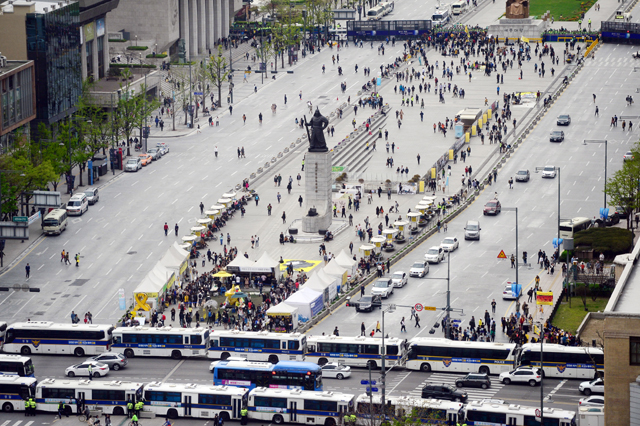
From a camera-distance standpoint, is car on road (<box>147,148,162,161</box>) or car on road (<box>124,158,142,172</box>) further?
car on road (<box>147,148,162,161</box>)

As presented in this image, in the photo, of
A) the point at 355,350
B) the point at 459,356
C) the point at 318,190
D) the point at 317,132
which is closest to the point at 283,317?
the point at 355,350

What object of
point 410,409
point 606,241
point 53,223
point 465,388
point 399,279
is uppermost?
point 53,223

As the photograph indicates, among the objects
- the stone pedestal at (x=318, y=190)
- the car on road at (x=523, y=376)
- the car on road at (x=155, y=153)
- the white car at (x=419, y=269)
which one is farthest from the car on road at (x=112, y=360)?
the car on road at (x=155, y=153)

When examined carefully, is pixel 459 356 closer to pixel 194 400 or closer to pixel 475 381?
pixel 475 381

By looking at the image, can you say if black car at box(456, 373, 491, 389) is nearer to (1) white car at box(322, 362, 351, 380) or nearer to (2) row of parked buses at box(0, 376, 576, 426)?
(2) row of parked buses at box(0, 376, 576, 426)

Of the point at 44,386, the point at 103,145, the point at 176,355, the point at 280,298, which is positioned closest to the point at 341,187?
the point at 103,145

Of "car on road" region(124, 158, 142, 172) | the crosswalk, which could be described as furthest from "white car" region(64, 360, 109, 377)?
"car on road" region(124, 158, 142, 172)

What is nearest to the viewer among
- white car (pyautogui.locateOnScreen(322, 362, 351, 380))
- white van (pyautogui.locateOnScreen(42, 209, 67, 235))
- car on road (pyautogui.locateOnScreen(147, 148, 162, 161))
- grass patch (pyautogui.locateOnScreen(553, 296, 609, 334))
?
white car (pyautogui.locateOnScreen(322, 362, 351, 380))

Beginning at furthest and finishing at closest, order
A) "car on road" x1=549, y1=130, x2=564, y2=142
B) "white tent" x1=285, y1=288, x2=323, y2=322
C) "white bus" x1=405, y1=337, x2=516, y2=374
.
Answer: "car on road" x1=549, y1=130, x2=564, y2=142
"white tent" x1=285, y1=288, x2=323, y2=322
"white bus" x1=405, y1=337, x2=516, y2=374
